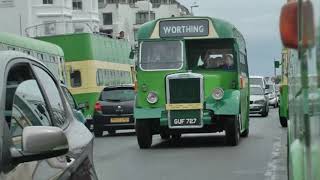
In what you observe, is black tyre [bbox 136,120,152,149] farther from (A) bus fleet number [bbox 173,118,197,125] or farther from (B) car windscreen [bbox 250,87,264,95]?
(B) car windscreen [bbox 250,87,264,95]

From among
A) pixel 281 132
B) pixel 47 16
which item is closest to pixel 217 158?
pixel 281 132

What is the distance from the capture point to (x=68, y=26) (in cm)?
7462

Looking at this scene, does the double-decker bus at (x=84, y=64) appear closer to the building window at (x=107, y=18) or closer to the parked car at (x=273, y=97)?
the parked car at (x=273, y=97)

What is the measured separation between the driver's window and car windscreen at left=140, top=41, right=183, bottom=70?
1339cm

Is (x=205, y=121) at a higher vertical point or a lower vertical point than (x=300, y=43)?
lower

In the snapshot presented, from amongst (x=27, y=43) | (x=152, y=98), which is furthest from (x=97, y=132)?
(x=152, y=98)

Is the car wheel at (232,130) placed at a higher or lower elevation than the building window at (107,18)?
lower

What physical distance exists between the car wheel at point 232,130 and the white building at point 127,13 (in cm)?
10013

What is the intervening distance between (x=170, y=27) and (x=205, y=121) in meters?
2.39

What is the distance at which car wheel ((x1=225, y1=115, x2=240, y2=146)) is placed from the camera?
59.5 feet

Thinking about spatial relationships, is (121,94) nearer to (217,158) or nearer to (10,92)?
(217,158)

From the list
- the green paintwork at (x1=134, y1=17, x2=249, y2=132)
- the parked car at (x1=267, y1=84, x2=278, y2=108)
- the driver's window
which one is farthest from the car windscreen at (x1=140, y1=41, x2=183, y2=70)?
the parked car at (x1=267, y1=84, x2=278, y2=108)

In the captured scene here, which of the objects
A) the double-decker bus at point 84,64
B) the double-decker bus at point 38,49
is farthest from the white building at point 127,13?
the double-decker bus at point 38,49

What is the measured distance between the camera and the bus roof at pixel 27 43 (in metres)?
20.9
